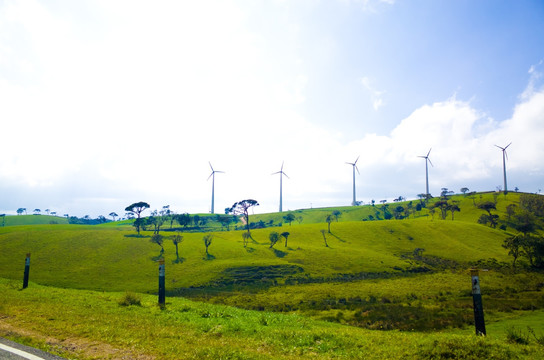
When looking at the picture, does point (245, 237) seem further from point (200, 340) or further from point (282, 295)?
point (200, 340)

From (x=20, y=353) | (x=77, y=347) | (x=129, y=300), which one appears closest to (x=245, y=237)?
(x=129, y=300)

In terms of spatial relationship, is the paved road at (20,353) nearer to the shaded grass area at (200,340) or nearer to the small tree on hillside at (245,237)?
the shaded grass area at (200,340)

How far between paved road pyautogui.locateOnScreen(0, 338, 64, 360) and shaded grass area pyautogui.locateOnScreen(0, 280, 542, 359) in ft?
2.30

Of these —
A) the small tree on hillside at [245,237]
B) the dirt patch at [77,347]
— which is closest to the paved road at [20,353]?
the dirt patch at [77,347]

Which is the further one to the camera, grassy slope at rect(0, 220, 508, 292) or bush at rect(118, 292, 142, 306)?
grassy slope at rect(0, 220, 508, 292)

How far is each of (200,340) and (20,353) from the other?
22.1 feet

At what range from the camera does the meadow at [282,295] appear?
47.2 feet

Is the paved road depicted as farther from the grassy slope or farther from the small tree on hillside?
the small tree on hillside

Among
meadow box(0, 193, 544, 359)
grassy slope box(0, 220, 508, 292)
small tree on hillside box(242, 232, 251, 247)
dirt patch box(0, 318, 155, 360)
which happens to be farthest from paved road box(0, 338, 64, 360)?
small tree on hillside box(242, 232, 251, 247)

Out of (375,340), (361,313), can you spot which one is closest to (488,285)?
(361,313)

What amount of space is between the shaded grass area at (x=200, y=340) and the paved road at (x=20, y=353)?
0.70m

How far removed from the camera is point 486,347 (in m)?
13.2

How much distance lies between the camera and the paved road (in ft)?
37.7

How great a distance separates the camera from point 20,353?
39.1 feet
